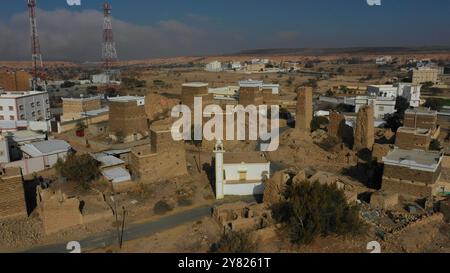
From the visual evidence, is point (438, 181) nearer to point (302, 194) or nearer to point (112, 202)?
point (302, 194)

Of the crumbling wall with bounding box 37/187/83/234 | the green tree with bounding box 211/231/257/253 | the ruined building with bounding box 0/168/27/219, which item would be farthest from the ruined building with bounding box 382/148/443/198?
the ruined building with bounding box 0/168/27/219

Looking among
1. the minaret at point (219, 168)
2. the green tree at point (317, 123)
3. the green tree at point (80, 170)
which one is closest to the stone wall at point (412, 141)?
the green tree at point (317, 123)

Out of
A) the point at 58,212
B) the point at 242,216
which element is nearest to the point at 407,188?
the point at 242,216

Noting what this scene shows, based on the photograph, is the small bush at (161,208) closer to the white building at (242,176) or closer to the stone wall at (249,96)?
the white building at (242,176)

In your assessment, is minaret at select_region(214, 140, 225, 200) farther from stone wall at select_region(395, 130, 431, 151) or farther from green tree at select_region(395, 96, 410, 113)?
green tree at select_region(395, 96, 410, 113)

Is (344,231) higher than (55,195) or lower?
lower

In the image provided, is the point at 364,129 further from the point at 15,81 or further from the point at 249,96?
the point at 15,81

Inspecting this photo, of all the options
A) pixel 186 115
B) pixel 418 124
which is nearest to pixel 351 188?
pixel 418 124
